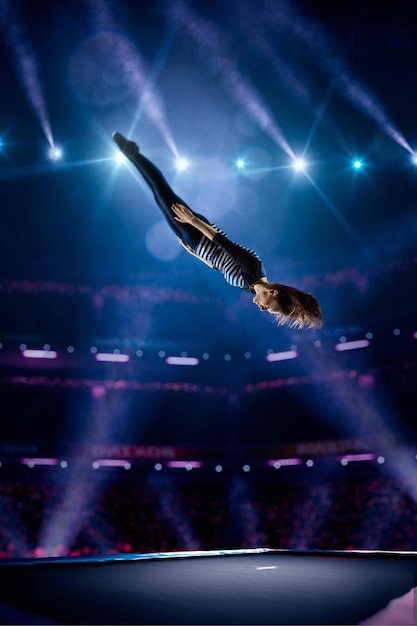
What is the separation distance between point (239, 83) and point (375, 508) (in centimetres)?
935

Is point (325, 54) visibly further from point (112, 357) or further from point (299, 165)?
point (112, 357)

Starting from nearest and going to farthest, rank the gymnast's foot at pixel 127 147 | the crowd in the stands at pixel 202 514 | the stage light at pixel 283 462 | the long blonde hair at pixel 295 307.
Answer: the long blonde hair at pixel 295 307, the gymnast's foot at pixel 127 147, the crowd in the stands at pixel 202 514, the stage light at pixel 283 462

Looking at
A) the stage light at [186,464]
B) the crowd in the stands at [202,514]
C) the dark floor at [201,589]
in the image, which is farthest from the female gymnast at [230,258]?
the stage light at [186,464]

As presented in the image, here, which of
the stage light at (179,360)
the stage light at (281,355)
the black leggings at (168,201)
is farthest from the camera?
the stage light at (179,360)

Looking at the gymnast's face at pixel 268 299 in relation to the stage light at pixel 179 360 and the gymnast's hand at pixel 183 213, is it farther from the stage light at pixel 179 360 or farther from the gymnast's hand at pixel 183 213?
the stage light at pixel 179 360

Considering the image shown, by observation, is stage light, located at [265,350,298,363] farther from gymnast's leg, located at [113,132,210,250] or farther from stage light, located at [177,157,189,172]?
gymnast's leg, located at [113,132,210,250]

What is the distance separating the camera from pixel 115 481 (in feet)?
46.4

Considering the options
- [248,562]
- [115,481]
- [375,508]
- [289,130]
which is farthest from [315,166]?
[115,481]

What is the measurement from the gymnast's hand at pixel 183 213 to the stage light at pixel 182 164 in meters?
5.40

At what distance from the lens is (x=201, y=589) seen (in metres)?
4.14

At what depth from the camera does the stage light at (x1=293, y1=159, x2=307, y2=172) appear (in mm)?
9570

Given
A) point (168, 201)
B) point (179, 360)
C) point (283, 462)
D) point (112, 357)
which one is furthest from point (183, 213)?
point (179, 360)

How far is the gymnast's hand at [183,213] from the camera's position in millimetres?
4512

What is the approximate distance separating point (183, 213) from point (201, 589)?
2.99m
